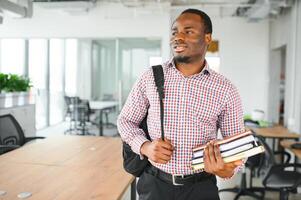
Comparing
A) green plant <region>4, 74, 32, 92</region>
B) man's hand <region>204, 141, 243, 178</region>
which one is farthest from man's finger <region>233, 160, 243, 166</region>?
green plant <region>4, 74, 32, 92</region>

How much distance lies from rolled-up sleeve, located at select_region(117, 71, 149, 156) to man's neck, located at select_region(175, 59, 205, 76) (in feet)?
0.45

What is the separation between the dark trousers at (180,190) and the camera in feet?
4.17

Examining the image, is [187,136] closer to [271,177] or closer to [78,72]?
[271,177]

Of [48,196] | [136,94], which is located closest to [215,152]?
[136,94]

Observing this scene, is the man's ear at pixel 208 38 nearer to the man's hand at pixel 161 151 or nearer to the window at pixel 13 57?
the man's hand at pixel 161 151

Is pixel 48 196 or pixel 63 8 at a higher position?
pixel 63 8

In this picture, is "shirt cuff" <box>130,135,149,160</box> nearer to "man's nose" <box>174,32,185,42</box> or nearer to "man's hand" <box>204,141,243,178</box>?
"man's hand" <box>204,141,243,178</box>

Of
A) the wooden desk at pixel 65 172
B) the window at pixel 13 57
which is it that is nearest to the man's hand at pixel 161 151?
the wooden desk at pixel 65 172

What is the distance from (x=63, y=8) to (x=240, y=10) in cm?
345

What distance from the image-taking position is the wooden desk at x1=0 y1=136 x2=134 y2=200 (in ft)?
6.02

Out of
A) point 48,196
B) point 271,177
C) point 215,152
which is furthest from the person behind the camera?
point 271,177

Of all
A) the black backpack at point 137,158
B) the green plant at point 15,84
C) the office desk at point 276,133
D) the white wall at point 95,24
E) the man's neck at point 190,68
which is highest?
the white wall at point 95,24

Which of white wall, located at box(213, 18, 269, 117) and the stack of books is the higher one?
white wall, located at box(213, 18, 269, 117)

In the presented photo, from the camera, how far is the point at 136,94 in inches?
51.5
